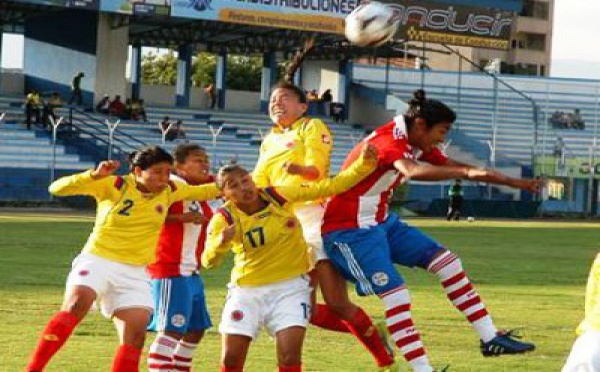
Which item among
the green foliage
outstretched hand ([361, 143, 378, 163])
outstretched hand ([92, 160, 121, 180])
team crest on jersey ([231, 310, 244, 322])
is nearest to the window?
the green foliage

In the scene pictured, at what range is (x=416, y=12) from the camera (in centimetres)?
6241

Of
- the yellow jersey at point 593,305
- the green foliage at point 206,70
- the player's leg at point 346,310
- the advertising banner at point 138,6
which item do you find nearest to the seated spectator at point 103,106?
the advertising banner at point 138,6

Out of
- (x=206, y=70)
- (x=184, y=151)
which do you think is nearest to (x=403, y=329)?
(x=184, y=151)

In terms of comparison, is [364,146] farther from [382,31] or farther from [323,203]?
[382,31]

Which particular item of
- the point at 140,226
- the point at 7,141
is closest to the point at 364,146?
the point at 140,226

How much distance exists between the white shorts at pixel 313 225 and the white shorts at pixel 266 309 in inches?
50.4

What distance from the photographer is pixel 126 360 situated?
1040 centimetres

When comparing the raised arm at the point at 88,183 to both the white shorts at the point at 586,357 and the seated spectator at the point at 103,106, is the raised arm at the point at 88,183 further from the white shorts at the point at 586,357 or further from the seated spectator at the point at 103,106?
the seated spectator at the point at 103,106

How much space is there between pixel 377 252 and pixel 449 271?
2.08 ft

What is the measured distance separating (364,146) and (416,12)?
171 ft

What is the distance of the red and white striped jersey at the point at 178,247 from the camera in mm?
11305

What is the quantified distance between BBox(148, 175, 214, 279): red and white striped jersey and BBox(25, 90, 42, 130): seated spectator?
4188 centimetres

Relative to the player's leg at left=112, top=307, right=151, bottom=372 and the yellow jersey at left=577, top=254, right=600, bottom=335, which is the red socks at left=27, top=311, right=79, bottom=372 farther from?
the yellow jersey at left=577, top=254, right=600, bottom=335

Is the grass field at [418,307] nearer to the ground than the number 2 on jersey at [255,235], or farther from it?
nearer to the ground
